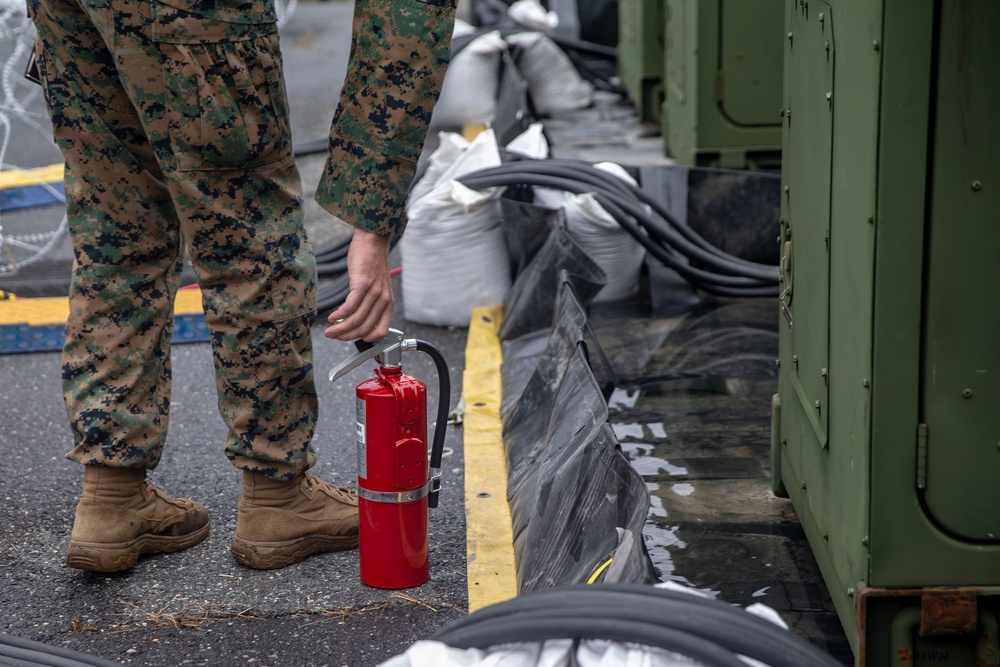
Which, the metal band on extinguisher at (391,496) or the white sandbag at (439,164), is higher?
the white sandbag at (439,164)

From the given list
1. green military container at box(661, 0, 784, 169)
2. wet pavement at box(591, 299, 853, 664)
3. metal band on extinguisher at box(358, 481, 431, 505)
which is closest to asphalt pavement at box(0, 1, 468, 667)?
metal band on extinguisher at box(358, 481, 431, 505)

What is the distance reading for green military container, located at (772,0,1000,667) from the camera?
5.31ft

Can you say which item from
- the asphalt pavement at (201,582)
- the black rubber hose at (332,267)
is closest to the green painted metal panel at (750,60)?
the black rubber hose at (332,267)

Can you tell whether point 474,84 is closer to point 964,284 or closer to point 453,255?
point 453,255

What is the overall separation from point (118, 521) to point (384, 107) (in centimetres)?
115

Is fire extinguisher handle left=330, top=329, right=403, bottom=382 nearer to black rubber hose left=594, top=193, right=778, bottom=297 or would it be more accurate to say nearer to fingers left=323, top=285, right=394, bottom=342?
fingers left=323, top=285, right=394, bottom=342

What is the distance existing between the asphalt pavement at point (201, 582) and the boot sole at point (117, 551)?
29mm

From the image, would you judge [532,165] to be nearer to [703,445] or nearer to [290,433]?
[703,445]

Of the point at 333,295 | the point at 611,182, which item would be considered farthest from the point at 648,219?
the point at 333,295

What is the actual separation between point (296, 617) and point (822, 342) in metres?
1.23

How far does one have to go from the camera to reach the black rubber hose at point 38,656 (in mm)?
1937

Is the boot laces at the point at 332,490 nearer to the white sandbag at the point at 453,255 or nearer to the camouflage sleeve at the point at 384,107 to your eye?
the camouflage sleeve at the point at 384,107

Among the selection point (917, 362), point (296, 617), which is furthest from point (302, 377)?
point (917, 362)

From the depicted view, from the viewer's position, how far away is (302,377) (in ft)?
8.31
